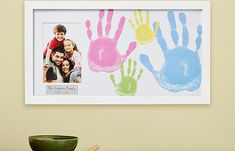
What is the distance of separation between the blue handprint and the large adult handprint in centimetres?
11

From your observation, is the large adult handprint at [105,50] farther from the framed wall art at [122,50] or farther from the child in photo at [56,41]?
the child in photo at [56,41]

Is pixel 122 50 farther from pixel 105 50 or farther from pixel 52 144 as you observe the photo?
pixel 52 144

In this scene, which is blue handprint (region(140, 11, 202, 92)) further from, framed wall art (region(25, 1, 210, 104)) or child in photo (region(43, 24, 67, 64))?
child in photo (region(43, 24, 67, 64))

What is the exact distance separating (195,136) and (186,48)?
1.28 feet

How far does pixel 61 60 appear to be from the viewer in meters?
2.25

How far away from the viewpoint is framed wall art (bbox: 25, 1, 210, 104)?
88.2 inches

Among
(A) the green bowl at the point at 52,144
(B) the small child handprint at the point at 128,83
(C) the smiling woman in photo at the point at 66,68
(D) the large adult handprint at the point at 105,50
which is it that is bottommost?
(A) the green bowl at the point at 52,144

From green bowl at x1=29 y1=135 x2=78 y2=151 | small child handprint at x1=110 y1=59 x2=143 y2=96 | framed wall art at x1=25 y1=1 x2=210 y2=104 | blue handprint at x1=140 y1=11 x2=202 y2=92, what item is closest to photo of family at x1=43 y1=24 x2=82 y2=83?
framed wall art at x1=25 y1=1 x2=210 y2=104

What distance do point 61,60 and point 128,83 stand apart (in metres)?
0.31

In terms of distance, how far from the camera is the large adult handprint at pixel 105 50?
7.37ft

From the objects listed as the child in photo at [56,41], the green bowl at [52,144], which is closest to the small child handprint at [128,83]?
the child in photo at [56,41]

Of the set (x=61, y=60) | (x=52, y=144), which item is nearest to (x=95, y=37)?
(x=61, y=60)

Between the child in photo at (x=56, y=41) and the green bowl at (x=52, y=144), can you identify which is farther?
the child in photo at (x=56, y=41)
